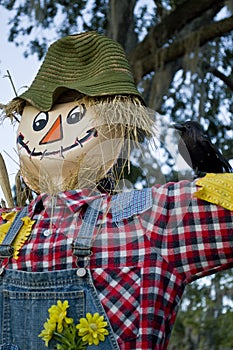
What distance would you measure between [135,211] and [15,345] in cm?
26

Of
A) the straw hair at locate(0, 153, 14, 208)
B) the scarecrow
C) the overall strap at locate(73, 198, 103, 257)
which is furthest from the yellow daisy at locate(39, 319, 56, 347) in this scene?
the straw hair at locate(0, 153, 14, 208)

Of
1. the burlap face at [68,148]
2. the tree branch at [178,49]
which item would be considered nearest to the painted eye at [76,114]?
the burlap face at [68,148]

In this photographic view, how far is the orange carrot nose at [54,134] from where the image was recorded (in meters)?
1.32

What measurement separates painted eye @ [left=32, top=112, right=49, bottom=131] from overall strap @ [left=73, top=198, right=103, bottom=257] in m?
0.20

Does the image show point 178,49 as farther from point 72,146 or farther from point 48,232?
point 48,232

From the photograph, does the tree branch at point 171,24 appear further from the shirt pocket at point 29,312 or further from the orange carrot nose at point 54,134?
the shirt pocket at point 29,312

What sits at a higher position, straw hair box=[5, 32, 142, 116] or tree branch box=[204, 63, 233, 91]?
tree branch box=[204, 63, 233, 91]

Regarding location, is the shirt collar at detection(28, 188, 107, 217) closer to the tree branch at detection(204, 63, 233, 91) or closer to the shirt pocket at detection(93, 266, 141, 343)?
the shirt pocket at detection(93, 266, 141, 343)

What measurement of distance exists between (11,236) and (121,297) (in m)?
0.21

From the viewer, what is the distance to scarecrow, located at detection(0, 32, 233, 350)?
1123 millimetres

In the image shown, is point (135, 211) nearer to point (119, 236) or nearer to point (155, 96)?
point (119, 236)

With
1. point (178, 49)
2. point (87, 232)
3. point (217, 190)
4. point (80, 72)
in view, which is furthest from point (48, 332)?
point (178, 49)

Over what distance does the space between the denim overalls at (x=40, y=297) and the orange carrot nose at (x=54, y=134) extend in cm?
19

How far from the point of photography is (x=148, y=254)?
1.14 metres
